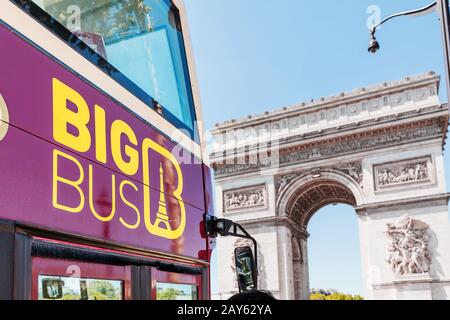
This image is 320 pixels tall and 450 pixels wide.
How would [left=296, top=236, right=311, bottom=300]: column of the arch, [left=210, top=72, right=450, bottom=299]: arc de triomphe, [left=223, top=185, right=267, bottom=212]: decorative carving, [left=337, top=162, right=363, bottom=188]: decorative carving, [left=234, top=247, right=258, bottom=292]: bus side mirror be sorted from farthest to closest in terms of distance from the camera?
1. [left=296, top=236, right=311, bottom=300]: column of the arch
2. [left=223, top=185, right=267, bottom=212]: decorative carving
3. [left=337, top=162, right=363, bottom=188]: decorative carving
4. [left=210, top=72, right=450, bottom=299]: arc de triomphe
5. [left=234, top=247, right=258, bottom=292]: bus side mirror

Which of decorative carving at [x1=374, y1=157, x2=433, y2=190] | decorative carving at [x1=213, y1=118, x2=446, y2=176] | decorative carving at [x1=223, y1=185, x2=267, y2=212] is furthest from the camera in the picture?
decorative carving at [x1=223, y1=185, x2=267, y2=212]

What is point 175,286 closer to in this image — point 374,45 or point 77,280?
point 77,280

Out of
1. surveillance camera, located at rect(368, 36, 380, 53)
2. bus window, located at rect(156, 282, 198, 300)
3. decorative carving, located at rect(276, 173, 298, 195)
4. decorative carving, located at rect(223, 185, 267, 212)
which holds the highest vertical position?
decorative carving, located at rect(276, 173, 298, 195)

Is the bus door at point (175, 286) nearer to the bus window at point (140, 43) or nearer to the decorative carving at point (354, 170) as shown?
the bus window at point (140, 43)

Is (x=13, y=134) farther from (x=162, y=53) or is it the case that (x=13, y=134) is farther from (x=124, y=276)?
(x=162, y=53)

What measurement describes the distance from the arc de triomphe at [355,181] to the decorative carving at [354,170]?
37 millimetres

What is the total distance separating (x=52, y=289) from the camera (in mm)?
1544

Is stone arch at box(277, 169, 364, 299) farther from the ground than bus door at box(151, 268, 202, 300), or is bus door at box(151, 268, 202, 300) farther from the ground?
stone arch at box(277, 169, 364, 299)

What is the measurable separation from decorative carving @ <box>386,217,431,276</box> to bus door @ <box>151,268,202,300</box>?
15503 millimetres

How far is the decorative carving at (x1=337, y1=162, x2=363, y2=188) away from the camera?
750 inches

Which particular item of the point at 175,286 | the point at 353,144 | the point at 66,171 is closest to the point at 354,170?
the point at 353,144

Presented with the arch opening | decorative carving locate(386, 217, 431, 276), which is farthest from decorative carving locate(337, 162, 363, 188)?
decorative carving locate(386, 217, 431, 276)

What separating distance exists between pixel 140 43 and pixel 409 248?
52.0 feet

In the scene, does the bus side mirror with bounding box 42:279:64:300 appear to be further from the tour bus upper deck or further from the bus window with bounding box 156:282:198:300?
the bus window with bounding box 156:282:198:300
